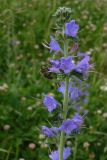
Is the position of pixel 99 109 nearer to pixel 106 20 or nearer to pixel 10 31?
pixel 10 31

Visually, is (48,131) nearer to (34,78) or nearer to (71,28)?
(71,28)

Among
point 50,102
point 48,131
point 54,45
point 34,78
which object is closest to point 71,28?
point 54,45

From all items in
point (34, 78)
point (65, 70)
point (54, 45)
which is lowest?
point (65, 70)

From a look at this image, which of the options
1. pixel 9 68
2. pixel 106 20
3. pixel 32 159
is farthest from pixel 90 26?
pixel 32 159

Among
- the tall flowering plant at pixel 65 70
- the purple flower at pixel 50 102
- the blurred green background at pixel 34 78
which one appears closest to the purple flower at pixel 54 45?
the tall flowering plant at pixel 65 70

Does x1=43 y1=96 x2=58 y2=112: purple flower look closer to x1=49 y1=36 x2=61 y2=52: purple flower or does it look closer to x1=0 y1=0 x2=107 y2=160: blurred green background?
x1=49 y1=36 x2=61 y2=52: purple flower

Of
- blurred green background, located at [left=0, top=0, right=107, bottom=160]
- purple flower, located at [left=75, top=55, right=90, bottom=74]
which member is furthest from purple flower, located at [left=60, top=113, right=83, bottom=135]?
blurred green background, located at [left=0, top=0, right=107, bottom=160]
